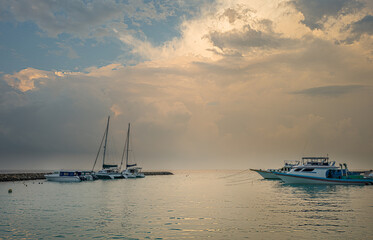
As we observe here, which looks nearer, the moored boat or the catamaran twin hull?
the catamaran twin hull

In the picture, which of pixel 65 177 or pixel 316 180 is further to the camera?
pixel 65 177

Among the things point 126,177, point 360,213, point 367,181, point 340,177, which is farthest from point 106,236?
point 126,177

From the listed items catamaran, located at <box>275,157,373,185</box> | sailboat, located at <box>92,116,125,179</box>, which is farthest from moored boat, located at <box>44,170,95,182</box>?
catamaran, located at <box>275,157,373,185</box>

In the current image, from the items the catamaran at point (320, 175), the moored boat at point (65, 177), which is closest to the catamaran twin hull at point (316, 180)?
the catamaran at point (320, 175)

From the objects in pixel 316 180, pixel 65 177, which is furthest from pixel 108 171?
pixel 316 180

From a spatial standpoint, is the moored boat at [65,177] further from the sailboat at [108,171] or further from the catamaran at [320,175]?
the catamaran at [320,175]

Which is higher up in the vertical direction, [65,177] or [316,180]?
[65,177]

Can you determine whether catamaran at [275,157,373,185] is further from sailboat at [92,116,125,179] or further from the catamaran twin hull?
sailboat at [92,116,125,179]

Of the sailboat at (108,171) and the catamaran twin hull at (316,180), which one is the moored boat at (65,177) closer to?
the sailboat at (108,171)

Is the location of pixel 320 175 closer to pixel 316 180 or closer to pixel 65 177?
pixel 316 180

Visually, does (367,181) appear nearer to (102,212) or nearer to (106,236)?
(102,212)

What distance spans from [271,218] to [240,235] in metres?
7.56

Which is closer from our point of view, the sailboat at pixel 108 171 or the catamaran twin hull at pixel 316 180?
the catamaran twin hull at pixel 316 180

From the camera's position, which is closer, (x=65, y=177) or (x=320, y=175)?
(x=320, y=175)
